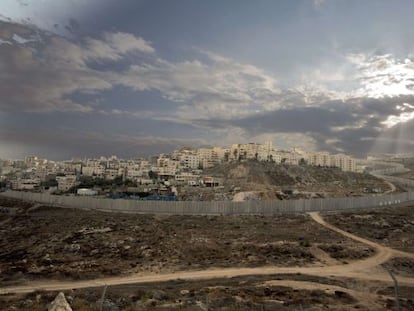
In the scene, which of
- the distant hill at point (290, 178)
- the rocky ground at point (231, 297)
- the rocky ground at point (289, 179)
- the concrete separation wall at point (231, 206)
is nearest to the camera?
the rocky ground at point (231, 297)

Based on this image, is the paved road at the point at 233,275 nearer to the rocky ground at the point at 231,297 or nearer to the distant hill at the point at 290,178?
the rocky ground at the point at 231,297

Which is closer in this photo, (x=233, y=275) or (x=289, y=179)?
(x=233, y=275)

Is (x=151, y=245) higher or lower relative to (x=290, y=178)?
lower

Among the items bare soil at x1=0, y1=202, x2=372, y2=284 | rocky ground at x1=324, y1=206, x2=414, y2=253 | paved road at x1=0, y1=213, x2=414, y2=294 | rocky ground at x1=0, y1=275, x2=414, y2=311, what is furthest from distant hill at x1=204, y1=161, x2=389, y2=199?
rocky ground at x1=0, y1=275, x2=414, y2=311

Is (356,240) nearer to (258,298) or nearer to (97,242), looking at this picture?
(258,298)

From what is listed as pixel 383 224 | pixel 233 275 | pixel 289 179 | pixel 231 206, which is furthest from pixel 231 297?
pixel 289 179

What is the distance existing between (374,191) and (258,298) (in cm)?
11391

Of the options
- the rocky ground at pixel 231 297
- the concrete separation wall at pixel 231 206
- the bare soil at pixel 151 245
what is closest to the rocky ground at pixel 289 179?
the concrete separation wall at pixel 231 206

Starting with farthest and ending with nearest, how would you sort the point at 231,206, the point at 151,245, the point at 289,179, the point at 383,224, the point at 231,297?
the point at 289,179 → the point at 231,206 → the point at 383,224 → the point at 151,245 → the point at 231,297

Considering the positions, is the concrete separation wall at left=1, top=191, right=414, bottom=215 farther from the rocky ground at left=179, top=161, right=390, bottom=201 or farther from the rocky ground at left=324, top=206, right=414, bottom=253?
the rocky ground at left=179, top=161, right=390, bottom=201

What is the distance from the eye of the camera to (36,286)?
30828 millimetres

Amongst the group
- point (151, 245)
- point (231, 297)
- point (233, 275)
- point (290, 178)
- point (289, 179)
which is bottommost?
point (233, 275)

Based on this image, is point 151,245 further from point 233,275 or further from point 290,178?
point 290,178

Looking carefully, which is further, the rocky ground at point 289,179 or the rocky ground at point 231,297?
the rocky ground at point 289,179
